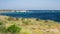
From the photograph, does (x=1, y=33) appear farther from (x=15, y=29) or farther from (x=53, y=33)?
(x=53, y=33)

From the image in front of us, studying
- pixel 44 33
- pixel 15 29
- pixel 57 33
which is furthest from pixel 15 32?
pixel 57 33

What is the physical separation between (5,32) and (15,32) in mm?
856

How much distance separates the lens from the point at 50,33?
64.4 feet

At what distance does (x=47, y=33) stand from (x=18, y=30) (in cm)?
432

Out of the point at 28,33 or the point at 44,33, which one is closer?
the point at 28,33

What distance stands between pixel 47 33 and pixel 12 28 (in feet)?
15.6

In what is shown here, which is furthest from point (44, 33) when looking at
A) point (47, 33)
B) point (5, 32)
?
point (5, 32)

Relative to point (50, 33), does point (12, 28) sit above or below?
above

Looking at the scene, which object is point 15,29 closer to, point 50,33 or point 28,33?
point 28,33

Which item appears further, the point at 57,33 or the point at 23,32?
the point at 57,33

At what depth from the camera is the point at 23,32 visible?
650 inches

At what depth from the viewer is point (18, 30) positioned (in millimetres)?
16281

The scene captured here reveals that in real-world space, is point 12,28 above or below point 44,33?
above

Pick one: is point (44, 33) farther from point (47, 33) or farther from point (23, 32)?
point (23, 32)
